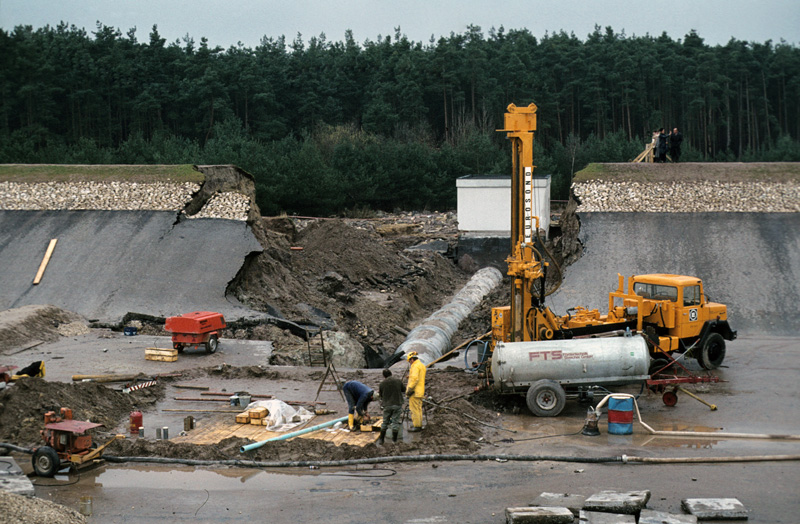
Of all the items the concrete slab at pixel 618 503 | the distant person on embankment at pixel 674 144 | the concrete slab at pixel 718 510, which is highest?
the distant person on embankment at pixel 674 144

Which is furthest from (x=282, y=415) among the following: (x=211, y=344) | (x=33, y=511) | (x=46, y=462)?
(x=211, y=344)

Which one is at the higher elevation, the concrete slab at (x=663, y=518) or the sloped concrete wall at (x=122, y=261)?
the sloped concrete wall at (x=122, y=261)

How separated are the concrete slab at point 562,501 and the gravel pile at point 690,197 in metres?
22.3

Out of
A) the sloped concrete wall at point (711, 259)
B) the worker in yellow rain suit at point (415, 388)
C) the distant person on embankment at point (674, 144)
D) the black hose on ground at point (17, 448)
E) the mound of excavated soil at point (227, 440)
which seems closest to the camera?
the mound of excavated soil at point (227, 440)

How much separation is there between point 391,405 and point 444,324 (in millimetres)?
10050

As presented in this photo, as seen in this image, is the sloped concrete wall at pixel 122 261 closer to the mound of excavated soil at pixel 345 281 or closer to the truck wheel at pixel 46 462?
the mound of excavated soil at pixel 345 281

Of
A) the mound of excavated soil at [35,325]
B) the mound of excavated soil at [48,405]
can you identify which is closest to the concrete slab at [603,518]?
the mound of excavated soil at [48,405]

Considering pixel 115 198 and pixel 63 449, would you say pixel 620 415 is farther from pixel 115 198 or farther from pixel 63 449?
pixel 115 198

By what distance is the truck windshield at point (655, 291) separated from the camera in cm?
1916

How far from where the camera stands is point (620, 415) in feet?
48.8

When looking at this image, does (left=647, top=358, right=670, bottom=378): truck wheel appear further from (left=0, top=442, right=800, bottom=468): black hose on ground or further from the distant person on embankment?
the distant person on embankment

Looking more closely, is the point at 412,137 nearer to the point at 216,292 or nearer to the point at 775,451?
the point at 216,292

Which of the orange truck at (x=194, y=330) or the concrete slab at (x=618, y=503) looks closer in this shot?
the concrete slab at (x=618, y=503)

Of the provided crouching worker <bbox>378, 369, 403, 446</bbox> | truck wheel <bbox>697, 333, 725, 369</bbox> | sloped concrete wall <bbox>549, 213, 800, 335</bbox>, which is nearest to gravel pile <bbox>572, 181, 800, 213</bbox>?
sloped concrete wall <bbox>549, 213, 800, 335</bbox>
